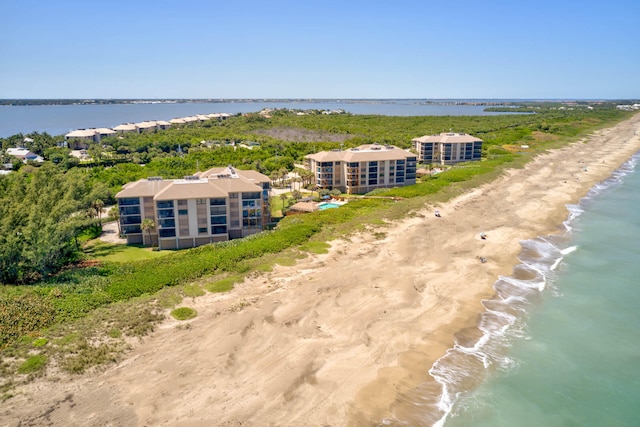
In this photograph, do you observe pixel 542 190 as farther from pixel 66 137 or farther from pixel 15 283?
pixel 66 137

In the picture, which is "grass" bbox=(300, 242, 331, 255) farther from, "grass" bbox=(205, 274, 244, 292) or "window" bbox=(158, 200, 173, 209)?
"window" bbox=(158, 200, 173, 209)

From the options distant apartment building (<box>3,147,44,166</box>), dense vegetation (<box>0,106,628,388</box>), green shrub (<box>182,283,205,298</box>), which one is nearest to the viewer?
dense vegetation (<box>0,106,628,388</box>)

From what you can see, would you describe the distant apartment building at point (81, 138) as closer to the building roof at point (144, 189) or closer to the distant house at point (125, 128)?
the distant house at point (125, 128)

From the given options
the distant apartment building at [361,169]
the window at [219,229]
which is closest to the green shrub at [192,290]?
the window at [219,229]

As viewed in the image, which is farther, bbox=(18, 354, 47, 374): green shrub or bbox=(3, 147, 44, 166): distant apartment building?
bbox=(3, 147, 44, 166): distant apartment building

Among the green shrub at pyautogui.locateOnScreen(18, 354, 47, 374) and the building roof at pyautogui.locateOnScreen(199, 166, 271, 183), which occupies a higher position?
the building roof at pyautogui.locateOnScreen(199, 166, 271, 183)

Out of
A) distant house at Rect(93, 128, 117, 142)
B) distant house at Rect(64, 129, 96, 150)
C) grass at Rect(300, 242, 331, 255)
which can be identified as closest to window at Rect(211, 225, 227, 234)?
grass at Rect(300, 242, 331, 255)
